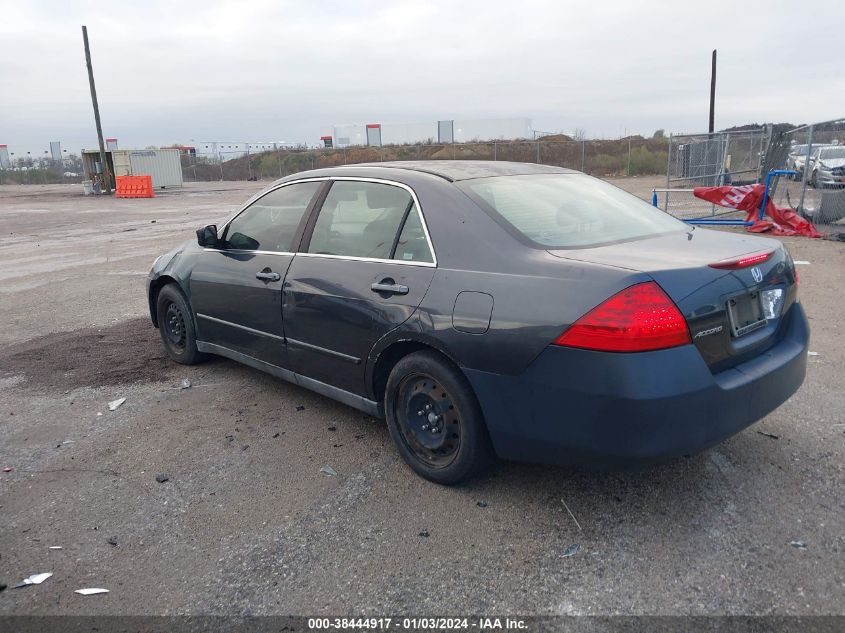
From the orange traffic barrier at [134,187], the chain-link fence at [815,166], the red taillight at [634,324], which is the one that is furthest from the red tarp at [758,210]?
the orange traffic barrier at [134,187]

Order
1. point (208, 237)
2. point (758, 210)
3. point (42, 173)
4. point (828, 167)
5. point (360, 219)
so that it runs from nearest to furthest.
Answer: point (360, 219) → point (208, 237) → point (758, 210) → point (828, 167) → point (42, 173)

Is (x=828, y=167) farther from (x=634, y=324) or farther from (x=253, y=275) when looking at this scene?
(x=634, y=324)

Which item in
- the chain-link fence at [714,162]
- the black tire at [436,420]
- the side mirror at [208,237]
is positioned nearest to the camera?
the black tire at [436,420]

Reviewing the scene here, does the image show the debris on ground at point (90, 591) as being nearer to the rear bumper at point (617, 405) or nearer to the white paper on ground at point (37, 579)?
the white paper on ground at point (37, 579)

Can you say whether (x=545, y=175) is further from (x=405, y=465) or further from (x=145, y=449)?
(x=145, y=449)

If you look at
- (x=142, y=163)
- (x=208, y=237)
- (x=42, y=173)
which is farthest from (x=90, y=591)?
(x=42, y=173)

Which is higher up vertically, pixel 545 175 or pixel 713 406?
pixel 545 175

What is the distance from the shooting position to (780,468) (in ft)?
11.7

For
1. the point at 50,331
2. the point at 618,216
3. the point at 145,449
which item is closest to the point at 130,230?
the point at 50,331

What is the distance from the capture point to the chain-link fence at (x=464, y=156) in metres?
42.0

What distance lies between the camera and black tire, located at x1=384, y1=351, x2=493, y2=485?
3.24 meters

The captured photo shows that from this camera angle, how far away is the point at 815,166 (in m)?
14.5

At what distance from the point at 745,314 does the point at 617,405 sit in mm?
859

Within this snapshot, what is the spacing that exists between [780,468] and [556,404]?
5.05 ft
